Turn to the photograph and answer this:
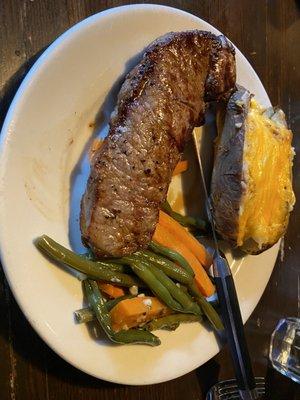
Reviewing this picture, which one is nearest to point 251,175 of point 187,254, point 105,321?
point 187,254

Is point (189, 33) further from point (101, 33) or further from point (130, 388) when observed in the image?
point (130, 388)

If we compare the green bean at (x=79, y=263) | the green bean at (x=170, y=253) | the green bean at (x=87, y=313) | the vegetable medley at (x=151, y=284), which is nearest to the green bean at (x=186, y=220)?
the vegetable medley at (x=151, y=284)

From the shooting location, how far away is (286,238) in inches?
134

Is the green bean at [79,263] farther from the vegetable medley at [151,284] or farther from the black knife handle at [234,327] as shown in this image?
the black knife handle at [234,327]

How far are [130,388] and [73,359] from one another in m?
0.55

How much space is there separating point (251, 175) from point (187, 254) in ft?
1.74

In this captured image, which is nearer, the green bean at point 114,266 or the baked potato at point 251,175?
the green bean at point 114,266

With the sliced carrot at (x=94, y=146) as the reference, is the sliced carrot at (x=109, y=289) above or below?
below

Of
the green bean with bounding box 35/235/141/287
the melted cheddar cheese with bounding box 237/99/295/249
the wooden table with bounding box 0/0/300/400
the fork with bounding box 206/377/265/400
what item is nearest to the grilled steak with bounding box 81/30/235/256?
the green bean with bounding box 35/235/141/287

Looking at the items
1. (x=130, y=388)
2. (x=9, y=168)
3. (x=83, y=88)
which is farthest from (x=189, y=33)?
(x=130, y=388)

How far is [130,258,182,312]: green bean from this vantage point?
8.14ft

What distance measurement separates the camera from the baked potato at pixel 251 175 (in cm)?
262

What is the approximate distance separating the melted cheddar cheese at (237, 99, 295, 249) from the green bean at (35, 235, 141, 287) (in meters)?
0.69

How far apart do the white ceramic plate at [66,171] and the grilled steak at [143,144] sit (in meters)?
0.15
